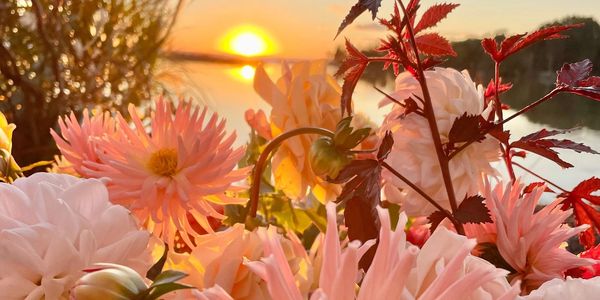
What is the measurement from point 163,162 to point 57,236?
97 millimetres

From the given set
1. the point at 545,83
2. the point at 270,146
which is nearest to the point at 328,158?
the point at 270,146

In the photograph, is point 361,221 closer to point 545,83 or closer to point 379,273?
point 379,273

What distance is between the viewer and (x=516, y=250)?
219 millimetres

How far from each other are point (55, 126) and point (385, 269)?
1.36m

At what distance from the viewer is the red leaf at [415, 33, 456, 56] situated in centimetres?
24

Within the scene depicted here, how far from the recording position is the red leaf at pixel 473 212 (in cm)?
20

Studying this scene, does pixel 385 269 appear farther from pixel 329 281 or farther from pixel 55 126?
pixel 55 126

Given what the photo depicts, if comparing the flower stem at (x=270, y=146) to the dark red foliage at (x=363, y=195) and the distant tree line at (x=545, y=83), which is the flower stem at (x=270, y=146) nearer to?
the dark red foliage at (x=363, y=195)

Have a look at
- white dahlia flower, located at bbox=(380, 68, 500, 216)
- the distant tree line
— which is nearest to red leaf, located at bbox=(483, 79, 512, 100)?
white dahlia flower, located at bbox=(380, 68, 500, 216)

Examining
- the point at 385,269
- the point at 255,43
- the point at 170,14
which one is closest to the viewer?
the point at 385,269

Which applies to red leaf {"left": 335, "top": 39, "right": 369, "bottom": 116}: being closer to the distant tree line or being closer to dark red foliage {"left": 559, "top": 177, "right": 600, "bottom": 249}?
dark red foliage {"left": 559, "top": 177, "right": 600, "bottom": 249}

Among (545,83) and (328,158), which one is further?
(545,83)

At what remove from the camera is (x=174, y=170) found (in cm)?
25

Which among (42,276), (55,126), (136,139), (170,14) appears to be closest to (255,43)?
(170,14)
